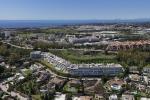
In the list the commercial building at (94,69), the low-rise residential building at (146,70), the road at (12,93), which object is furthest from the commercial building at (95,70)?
the road at (12,93)

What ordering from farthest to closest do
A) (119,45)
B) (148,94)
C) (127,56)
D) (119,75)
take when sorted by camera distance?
(119,45) < (127,56) < (119,75) < (148,94)

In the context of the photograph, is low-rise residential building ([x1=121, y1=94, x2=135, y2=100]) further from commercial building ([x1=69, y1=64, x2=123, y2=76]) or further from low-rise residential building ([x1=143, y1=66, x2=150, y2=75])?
low-rise residential building ([x1=143, y1=66, x2=150, y2=75])

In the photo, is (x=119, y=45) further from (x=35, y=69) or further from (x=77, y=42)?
(x=35, y=69)

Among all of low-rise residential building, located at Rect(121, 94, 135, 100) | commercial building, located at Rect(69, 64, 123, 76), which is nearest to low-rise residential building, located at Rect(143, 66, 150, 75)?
commercial building, located at Rect(69, 64, 123, 76)

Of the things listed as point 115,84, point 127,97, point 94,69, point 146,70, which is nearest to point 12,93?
point 115,84

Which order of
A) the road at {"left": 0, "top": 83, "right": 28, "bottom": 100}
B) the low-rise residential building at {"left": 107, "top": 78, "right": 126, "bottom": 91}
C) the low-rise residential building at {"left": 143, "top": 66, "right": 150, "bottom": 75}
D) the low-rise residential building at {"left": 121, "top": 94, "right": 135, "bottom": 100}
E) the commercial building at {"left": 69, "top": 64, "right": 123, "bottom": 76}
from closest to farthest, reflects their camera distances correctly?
the low-rise residential building at {"left": 121, "top": 94, "right": 135, "bottom": 100} → the road at {"left": 0, "top": 83, "right": 28, "bottom": 100} → the low-rise residential building at {"left": 107, "top": 78, "right": 126, "bottom": 91} → the commercial building at {"left": 69, "top": 64, "right": 123, "bottom": 76} → the low-rise residential building at {"left": 143, "top": 66, "right": 150, "bottom": 75}

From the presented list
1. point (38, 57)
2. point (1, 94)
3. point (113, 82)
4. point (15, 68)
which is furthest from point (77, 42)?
point (1, 94)

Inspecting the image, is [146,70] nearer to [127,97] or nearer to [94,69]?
[94,69]

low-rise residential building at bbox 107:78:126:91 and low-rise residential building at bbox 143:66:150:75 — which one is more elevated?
low-rise residential building at bbox 143:66:150:75

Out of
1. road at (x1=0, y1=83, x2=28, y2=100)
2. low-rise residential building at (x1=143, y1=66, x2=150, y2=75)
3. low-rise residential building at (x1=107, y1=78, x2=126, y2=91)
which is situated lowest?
road at (x1=0, y1=83, x2=28, y2=100)

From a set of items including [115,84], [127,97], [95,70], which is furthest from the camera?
[95,70]

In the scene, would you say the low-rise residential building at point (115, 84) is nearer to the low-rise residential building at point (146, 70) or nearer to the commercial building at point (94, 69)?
the commercial building at point (94, 69)
